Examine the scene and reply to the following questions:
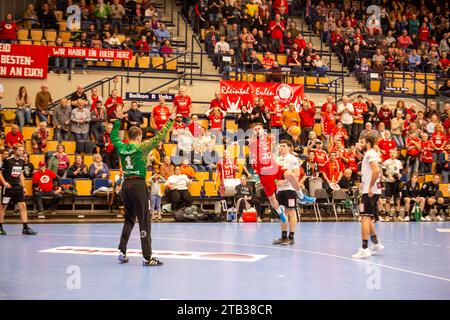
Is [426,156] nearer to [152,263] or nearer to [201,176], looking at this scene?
[201,176]

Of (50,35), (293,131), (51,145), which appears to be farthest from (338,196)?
(50,35)

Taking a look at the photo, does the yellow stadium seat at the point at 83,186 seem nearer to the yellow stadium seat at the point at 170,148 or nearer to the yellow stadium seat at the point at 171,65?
the yellow stadium seat at the point at 170,148

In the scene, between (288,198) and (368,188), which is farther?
(288,198)

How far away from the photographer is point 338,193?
21.2 meters

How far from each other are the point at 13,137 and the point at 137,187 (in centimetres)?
1004

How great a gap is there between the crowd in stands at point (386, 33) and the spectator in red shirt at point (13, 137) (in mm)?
13539

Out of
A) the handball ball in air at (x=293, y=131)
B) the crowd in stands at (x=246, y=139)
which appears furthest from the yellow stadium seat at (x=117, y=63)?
the handball ball in air at (x=293, y=131)

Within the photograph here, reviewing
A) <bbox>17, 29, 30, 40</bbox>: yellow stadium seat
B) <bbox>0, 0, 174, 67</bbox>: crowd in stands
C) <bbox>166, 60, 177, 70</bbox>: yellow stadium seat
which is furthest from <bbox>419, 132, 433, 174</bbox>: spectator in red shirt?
<bbox>17, 29, 30, 40</bbox>: yellow stadium seat

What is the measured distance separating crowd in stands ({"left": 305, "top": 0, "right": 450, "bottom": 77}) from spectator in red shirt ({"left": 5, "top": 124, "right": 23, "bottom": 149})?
1354 cm

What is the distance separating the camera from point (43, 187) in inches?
731

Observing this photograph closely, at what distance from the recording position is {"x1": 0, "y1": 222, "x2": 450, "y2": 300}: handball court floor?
8133 mm

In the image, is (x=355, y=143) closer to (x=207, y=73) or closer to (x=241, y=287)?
(x=207, y=73)

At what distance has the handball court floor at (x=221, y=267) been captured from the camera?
8133mm
